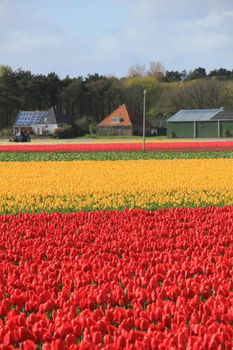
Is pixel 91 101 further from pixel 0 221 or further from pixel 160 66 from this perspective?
pixel 0 221

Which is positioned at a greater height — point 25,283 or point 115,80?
point 115,80

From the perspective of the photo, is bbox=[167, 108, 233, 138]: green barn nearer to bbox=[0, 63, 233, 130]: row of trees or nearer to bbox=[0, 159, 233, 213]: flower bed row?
bbox=[0, 63, 233, 130]: row of trees

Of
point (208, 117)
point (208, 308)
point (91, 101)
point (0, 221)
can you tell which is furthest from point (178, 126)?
point (208, 308)

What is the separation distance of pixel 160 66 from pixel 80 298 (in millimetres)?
153112

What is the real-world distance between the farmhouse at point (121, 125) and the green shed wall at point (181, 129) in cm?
1128

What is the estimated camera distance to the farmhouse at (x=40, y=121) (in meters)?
101

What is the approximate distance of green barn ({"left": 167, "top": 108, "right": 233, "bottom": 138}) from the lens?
81250 millimetres

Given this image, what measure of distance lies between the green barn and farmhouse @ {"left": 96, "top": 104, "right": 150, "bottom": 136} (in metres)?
11.5

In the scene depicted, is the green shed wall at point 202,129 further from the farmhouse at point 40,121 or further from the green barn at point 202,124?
the farmhouse at point 40,121

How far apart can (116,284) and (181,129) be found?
77992mm

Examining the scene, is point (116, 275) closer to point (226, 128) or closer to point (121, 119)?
point (226, 128)

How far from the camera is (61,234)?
358 inches

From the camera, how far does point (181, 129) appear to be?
83.1 metres

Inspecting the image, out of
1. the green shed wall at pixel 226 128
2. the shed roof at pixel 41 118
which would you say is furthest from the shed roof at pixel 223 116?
the shed roof at pixel 41 118
